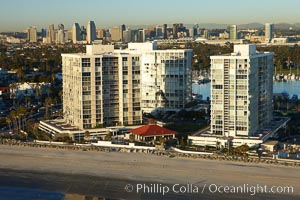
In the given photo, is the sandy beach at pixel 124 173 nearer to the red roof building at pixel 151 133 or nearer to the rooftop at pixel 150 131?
the red roof building at pixel 151 133

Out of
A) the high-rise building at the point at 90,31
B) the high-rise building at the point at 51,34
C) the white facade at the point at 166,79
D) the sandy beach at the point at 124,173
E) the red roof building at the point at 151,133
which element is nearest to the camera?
the sandy beach at the point at 124,173

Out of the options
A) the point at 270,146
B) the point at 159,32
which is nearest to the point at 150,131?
the point at 270,146

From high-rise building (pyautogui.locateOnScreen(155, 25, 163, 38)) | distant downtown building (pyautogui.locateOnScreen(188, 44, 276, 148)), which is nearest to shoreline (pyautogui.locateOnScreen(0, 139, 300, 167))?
distant downtown building (pyautogui.locateOnScreen(188, 44, 276, 148))

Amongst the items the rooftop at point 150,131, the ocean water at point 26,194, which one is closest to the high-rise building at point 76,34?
the rooftop at point 150,131

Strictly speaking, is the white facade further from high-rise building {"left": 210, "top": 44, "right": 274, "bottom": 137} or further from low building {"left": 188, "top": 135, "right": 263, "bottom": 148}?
low building {"left": 188, "top": 135, "right": 263, "bottom": 148}

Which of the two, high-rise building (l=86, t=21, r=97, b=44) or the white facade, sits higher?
high-rise building (l=86, t=21, r=97, b=44)

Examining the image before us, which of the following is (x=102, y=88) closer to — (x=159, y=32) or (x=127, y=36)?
(x=127, y=36)
